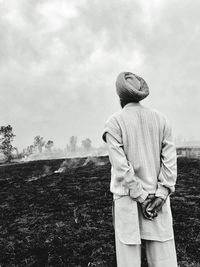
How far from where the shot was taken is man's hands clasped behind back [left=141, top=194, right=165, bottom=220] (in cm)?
208

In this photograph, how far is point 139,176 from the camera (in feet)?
7.11

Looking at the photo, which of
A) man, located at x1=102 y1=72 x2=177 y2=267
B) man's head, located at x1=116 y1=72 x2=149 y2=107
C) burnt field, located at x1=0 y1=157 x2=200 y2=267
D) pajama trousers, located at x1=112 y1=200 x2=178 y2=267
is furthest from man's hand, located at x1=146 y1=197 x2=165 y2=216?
burnt field, located at x1=0 y1=157 x2=200 y2=267

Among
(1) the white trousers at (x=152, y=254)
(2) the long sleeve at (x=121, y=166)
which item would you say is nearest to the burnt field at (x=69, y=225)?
(1) the white trousers at (x=152, y=254)

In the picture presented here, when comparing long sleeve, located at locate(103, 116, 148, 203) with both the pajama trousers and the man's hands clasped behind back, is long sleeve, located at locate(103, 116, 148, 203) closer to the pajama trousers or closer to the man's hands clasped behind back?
the man's hands clasped behind back

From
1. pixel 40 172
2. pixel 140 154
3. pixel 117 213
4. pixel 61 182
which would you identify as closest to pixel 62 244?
pixel 117 213

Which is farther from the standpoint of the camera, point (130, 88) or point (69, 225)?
point (69, 225)

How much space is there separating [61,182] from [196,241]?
666 centimetres

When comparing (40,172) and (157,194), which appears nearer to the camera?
(157,194)

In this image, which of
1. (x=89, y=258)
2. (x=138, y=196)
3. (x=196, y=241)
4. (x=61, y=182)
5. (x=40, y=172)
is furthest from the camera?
(x=40, y=172)

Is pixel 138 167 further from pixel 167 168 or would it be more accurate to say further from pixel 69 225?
pixel 69 225

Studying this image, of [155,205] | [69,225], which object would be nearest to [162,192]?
[155,205]

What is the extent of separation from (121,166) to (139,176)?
23 centimetres

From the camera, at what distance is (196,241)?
4.24m

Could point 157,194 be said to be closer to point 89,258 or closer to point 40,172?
point 89,258
